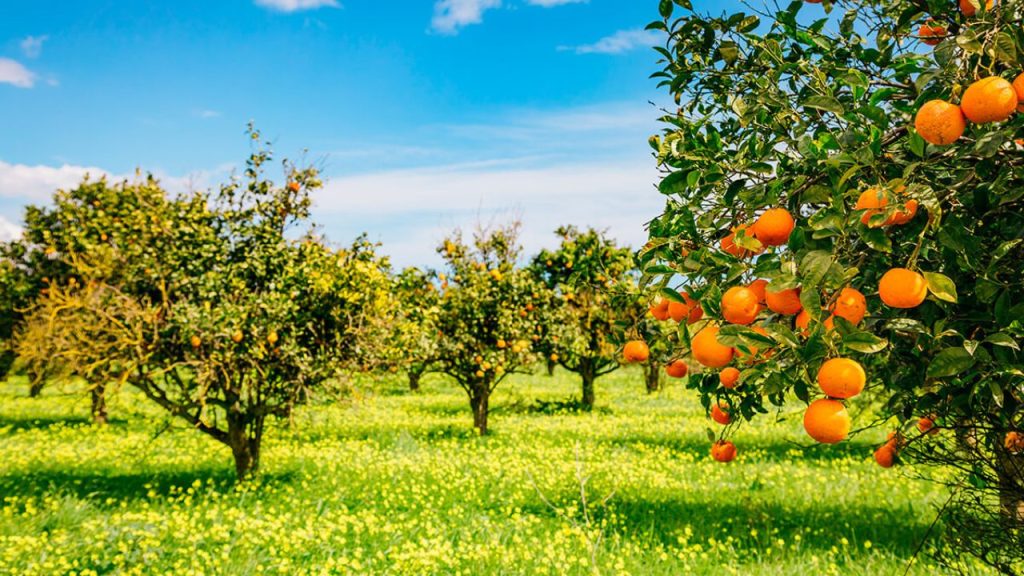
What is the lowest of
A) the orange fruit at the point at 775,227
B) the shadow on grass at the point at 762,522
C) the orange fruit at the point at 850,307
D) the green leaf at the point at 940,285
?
the shadow on grass at the point at 762,522

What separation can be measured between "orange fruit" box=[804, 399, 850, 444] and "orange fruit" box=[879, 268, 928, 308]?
302 mm

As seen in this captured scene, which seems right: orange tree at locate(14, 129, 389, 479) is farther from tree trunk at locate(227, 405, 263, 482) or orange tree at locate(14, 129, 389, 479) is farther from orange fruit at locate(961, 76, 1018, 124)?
orange fruit at locate(961, 76, 1018, 124)

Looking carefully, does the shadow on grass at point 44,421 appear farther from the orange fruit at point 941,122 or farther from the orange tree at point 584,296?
the orange fruit at point 941,122

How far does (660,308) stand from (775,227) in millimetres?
652

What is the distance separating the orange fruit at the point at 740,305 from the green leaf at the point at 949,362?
481 millimetres

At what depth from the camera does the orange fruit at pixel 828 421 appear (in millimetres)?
1631

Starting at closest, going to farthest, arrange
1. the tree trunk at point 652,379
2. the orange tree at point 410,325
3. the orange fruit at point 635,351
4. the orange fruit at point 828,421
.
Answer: the orange fruit at point 828,421 → the orange fruit at point 635,351 → the orange tree at point 410,325 → the tree trunk at point 652,379

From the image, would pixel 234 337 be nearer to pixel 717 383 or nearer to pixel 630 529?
pixel 630 529

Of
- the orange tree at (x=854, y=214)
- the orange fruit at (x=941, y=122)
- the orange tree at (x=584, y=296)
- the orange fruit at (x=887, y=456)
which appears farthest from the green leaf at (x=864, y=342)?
the orange tree at (x=584, y=296)

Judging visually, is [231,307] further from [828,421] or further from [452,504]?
[828,421]

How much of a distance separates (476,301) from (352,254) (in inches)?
209

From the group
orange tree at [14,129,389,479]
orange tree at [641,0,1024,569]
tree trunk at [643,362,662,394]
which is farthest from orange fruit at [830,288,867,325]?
tree trunk at [643,362,662,394]

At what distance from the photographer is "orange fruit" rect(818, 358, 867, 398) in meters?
1.52

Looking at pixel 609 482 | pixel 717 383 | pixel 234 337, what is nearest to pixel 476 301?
pixel 609 482
